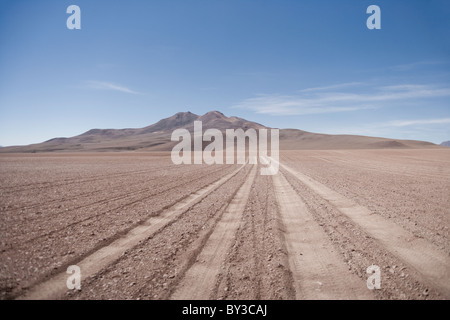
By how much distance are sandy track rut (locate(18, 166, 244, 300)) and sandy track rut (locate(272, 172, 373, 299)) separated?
3355 mm

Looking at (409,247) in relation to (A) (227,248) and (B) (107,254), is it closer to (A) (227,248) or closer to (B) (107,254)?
(A) (227,248)

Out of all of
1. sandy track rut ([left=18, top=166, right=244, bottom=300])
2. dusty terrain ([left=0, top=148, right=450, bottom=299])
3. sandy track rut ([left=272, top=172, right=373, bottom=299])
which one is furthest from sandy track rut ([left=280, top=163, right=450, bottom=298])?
sandy track rut ([left=18, top=166, right=244, bottom=300])

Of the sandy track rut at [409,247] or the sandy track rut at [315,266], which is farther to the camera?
the sandy track rut at [409,247]

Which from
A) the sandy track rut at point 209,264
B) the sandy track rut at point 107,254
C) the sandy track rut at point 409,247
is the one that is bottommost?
the sandy track rut at point 209,264

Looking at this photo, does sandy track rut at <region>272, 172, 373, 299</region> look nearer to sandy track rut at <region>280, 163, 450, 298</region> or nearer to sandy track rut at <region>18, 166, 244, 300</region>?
sandy track rut at <region>280, 163, 450, 298</region>

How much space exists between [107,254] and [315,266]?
401 centimetres

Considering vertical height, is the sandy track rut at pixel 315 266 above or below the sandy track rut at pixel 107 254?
below

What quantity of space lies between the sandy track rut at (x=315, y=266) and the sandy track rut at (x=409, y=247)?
1135mm

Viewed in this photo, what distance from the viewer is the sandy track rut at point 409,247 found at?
3.65 meters

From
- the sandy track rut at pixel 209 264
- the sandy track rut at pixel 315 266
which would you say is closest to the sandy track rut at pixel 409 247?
the sandy track rut at pixel 315 266

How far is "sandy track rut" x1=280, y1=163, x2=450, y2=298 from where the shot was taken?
365 centimetres

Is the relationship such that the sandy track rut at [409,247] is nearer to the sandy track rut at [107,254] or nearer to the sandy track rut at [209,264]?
the sandy track rut at [209,264]
